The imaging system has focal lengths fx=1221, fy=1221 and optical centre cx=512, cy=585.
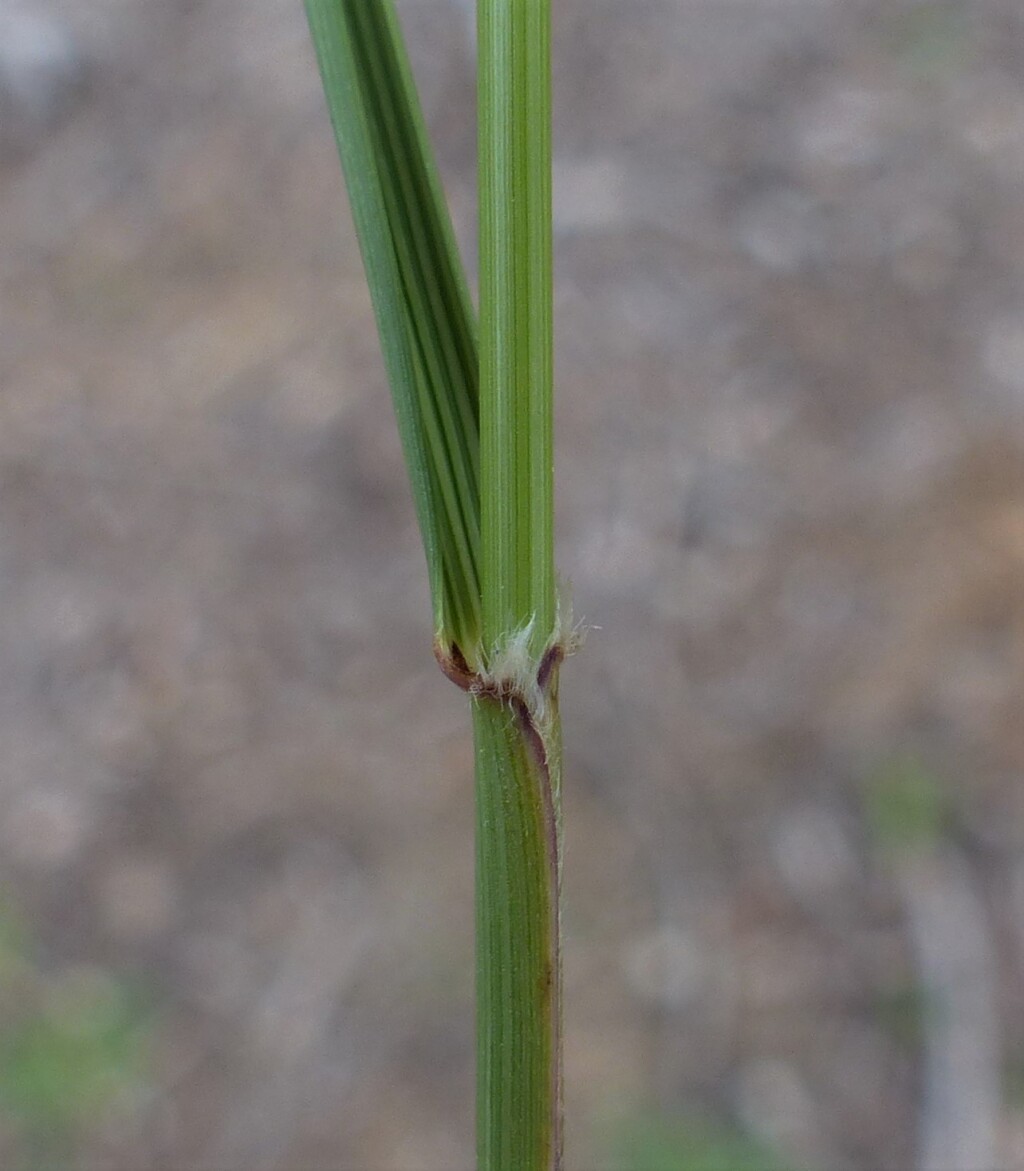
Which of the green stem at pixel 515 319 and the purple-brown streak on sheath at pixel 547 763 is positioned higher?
the green stem at pixel 515 319

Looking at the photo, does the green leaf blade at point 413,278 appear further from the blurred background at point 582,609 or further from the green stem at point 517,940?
the blurred background at point 582,609

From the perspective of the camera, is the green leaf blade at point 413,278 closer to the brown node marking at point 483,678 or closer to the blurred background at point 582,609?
the brown node marking at point 483,678

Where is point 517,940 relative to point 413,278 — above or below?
below

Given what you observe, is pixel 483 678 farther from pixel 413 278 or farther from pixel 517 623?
pixel 413 278

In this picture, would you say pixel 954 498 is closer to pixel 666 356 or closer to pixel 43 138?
pixel 666 356

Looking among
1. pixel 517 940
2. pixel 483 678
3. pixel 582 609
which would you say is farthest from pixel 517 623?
pixel 582 609

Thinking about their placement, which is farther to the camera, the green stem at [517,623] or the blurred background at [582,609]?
the blurred background at [582,609]

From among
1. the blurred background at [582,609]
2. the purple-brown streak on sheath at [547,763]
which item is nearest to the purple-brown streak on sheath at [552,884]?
the purple-brown streak on sheath at [547,763]

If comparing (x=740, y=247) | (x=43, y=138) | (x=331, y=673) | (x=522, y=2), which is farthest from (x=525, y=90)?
(x=43, y=138)

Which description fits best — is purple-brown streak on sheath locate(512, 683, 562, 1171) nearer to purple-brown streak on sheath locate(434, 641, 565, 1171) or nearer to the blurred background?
purple-brown streak on sheath locate(434, 641, 565, 1171)

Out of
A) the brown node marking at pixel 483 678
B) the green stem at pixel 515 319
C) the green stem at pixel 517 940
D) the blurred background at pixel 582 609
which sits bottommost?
the green stem at pixel 517 940
